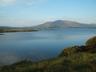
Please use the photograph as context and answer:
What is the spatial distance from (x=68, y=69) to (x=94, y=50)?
1226 cm

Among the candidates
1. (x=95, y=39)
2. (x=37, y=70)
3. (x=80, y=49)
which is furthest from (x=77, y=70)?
(x=95, y=39)

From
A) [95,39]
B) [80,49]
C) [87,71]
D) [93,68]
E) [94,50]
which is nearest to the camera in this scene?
[87,71]

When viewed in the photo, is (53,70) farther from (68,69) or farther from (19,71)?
(19,71)

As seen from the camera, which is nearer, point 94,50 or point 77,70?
point 77,70

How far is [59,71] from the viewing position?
10.6 meters

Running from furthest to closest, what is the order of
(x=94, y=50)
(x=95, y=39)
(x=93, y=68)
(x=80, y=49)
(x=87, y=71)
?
(x=95, y=39), (x=80, y=49), (x=94, y=50), (x=93, y=68), (x=87, y=71)

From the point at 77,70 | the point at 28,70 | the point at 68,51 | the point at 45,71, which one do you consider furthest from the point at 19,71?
the point at 68,51

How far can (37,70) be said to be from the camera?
1148 cm

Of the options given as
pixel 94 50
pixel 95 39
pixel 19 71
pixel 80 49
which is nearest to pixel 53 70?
pixel 19 71

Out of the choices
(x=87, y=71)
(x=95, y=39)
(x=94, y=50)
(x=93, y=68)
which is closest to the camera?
(x=87, y=71)

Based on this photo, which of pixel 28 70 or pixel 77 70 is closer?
pixel 77 70

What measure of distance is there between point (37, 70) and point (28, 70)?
630 mm

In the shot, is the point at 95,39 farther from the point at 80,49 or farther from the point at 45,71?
the point at 45,71

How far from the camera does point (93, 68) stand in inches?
436
